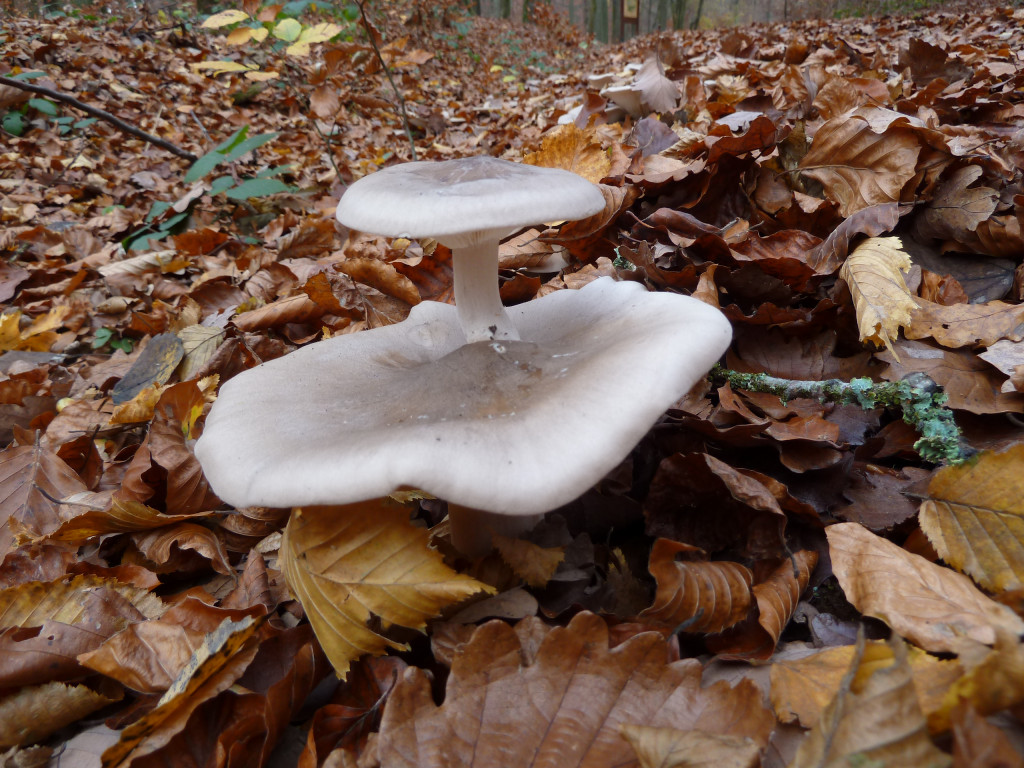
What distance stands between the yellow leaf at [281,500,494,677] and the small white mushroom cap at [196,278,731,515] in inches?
10.8

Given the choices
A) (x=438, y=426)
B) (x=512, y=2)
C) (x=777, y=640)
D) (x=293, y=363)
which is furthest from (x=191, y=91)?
(x=512, y=2)

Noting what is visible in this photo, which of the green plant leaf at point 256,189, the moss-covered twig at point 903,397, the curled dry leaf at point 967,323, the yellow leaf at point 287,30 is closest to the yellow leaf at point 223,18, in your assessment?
the yellow leaf at point 287,30

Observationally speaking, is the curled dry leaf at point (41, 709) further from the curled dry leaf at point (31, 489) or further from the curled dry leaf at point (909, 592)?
the curled dry leaf at point (909, 592)

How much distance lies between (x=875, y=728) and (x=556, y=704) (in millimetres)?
590

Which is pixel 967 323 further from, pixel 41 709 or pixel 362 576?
pixel 41 709

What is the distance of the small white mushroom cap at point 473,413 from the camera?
1.21m

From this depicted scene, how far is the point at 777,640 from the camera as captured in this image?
1.42m

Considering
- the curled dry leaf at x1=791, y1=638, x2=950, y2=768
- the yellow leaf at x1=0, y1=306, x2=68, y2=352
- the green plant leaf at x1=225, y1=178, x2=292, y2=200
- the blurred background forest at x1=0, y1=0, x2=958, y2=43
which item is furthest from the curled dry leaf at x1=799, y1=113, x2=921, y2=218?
the blurred background forest at x1=0, y1=0, x2=958, y2=43

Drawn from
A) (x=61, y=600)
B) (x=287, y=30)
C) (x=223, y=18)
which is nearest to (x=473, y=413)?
(x=61, y=600)

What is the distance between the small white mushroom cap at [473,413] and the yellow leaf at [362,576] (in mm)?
273

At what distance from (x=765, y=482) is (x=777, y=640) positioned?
1.44 ft

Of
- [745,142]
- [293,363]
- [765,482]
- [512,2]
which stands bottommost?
[765,482]

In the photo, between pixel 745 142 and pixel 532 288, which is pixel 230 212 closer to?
pixel 532 288

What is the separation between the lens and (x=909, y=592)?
132 cm
